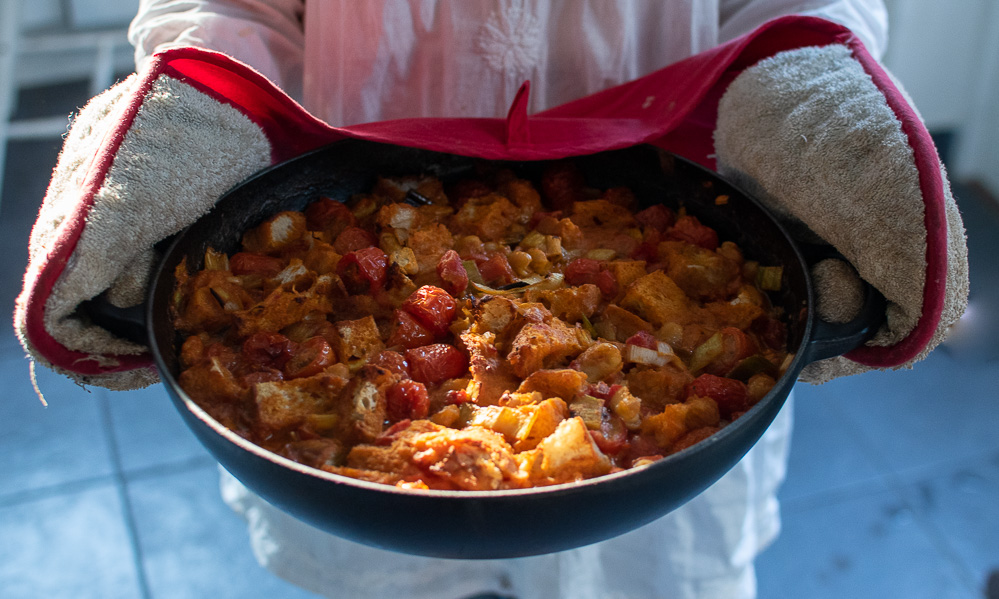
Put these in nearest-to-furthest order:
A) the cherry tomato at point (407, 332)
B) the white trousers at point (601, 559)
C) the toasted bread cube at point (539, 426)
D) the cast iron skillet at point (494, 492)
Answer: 1. the cast iron skillet at point (494, 492)
2. the toasted bread cube at point (539, 426)
3. the cherry tomato at point (407, 332)
4. the white trousers at point (601, 559)

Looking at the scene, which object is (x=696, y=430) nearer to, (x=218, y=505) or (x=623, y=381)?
(x=623, y=381)

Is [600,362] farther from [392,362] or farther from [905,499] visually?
[905,499]

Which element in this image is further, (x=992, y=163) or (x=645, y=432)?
(x=992, y=163)

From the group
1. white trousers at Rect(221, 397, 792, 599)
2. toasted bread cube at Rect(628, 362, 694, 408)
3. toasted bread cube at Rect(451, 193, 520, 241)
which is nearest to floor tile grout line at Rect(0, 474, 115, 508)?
white trousers at Rect(221, 397, 792, 599)

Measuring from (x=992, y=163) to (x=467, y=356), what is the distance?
270 cm

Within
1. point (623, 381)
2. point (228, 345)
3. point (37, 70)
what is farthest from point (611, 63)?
point (37, 70)

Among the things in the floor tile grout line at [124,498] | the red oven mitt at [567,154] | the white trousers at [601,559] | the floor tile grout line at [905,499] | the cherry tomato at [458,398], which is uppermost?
the red oven mitt at [567,154]

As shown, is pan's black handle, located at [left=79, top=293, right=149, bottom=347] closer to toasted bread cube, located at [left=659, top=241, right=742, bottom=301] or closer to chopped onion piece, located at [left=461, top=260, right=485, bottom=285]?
chopped onion piece, located at [left=461, top=260, right=485, bottom=285]

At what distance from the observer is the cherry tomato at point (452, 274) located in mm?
896

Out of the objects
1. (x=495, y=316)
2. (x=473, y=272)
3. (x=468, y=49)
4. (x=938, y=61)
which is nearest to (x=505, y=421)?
(x=495, y=316)

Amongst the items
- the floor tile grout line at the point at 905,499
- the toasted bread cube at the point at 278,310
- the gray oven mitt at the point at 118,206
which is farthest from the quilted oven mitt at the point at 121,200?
the floor tile grout line at the point at 905,499

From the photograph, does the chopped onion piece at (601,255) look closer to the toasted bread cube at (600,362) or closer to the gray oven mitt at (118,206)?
the toasted bread cube at (600,362)

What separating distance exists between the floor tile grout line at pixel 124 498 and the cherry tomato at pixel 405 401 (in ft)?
4.10

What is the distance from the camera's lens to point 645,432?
775mm
